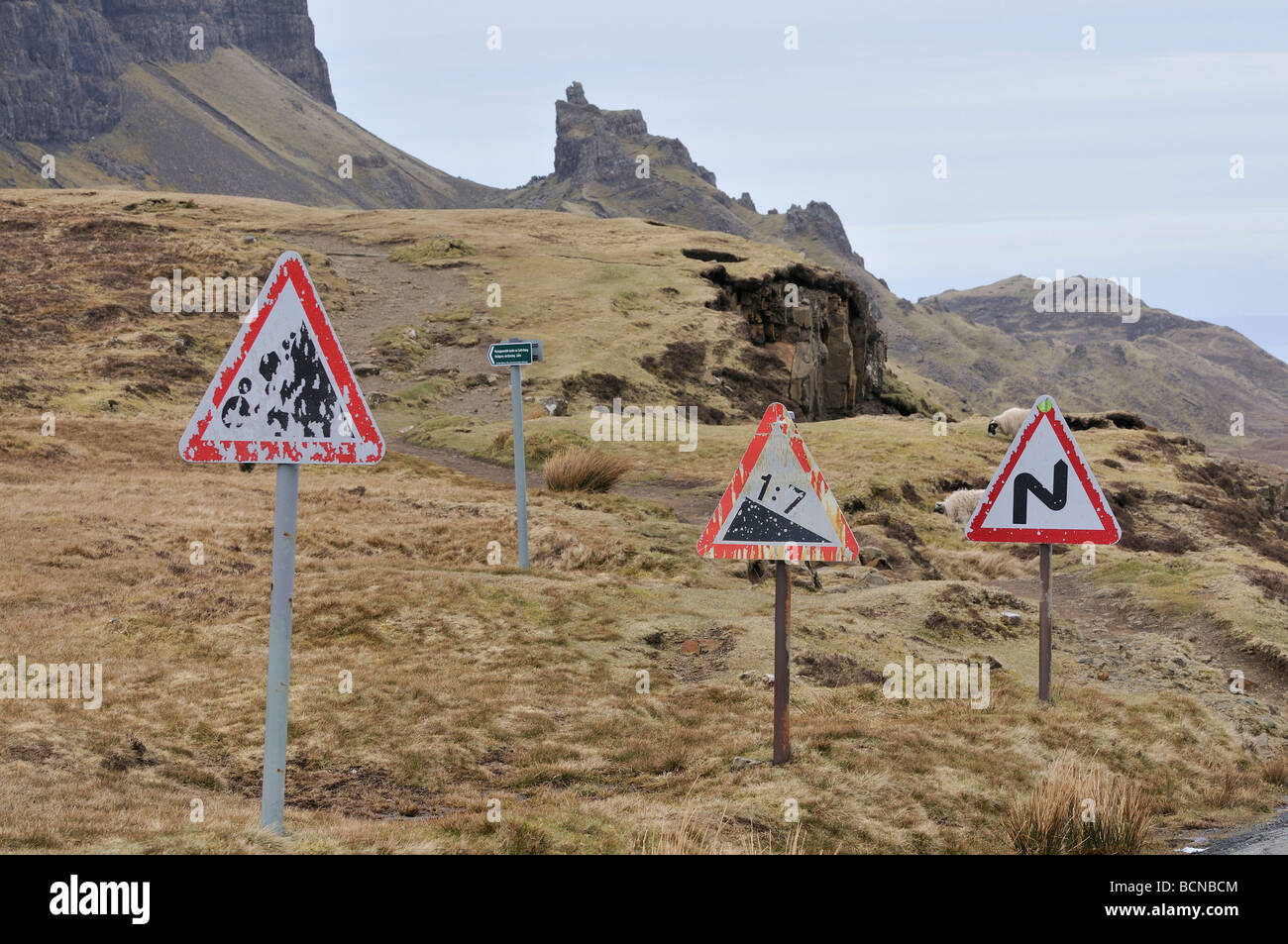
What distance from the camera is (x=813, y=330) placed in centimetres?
6675

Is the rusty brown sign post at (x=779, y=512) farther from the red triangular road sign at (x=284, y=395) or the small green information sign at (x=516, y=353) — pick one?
the small green information sign at (x=516, y=353)

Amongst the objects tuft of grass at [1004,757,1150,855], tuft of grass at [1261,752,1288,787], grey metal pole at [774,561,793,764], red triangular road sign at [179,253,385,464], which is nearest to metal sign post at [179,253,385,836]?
red triangular road sign at [179,253,385,464]

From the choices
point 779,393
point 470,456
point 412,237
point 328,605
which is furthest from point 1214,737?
point 412,237

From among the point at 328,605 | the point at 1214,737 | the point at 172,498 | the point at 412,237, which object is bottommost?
the point at 1214,737

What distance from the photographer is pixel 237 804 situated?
8047 millimetres

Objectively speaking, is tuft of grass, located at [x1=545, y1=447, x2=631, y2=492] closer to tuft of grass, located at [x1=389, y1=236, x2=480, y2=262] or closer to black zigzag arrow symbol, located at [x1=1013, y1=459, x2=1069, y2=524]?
black zigzag arrow symbol, located at [x1=1013, y1=459, x2=1069, y2=524]

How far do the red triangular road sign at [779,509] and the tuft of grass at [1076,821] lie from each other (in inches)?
87.7

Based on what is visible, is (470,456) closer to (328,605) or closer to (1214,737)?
(328,605)

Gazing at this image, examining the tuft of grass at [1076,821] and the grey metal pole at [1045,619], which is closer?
the tuft of grass at [1076,821]

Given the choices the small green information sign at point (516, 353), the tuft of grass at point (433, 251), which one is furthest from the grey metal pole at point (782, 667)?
the tuft of grass at point (433, 251)

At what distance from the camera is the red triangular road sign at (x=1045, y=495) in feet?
31.7

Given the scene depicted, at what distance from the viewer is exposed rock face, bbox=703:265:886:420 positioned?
6216 centimetres

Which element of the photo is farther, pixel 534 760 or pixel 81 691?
pixel 81 691
